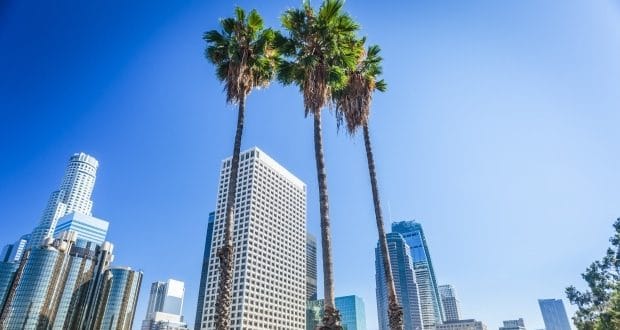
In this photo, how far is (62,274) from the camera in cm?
13800

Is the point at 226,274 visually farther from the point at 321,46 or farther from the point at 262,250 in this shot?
the point at 262,250

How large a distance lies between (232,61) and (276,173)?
445 feet

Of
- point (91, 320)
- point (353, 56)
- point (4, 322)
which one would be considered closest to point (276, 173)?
point (91, 320)

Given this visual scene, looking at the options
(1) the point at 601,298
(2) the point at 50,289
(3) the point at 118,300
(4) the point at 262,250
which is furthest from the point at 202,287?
(1) the point at 601,298

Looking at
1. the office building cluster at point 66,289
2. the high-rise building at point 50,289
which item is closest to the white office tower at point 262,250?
the office building cluster at point 66,289

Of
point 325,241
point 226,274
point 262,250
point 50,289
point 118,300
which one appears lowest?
point 226,274

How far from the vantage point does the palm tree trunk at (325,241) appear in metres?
12.2

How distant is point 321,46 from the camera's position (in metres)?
17.1

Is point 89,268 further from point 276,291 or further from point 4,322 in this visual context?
point 276,291

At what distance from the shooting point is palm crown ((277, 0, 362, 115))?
16.5 metres

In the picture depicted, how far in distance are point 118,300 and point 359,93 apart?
161202mm

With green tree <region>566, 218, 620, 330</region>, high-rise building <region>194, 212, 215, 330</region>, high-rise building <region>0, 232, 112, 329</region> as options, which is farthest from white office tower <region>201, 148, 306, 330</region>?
green tree <region>566, 218, 620, 330</region>

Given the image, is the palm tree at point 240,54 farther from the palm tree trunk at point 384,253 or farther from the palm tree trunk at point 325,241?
the palm tree trunk at point 384,253

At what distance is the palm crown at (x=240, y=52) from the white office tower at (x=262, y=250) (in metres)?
107
